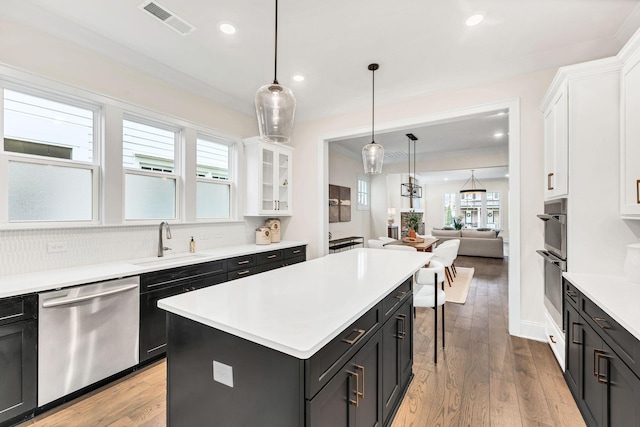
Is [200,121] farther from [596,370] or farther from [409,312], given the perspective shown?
[596,370]

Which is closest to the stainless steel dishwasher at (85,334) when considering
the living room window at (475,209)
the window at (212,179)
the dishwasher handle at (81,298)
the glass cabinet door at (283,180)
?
the dishwasher handle at (81,298)

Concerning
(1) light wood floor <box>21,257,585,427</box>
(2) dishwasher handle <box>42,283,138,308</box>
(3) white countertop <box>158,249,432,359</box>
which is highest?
(3) white countertop <box>158,249,432,359</box>

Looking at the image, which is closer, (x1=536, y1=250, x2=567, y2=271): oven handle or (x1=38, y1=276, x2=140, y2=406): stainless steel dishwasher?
(x1=38, y1=276, x2=140, y2=406): stainless steel dishwasher

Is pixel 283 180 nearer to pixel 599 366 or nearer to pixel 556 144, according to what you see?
pixel 556 144

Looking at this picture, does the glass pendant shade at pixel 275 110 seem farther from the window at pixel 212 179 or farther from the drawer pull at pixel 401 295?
the window at pixel 212 179

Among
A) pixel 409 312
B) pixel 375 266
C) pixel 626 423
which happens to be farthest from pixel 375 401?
pixel 626 423

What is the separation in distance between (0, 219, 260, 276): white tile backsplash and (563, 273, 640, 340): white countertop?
3.71 metres

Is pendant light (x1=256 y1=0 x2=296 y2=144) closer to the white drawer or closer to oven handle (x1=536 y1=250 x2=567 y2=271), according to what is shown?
oven handle (x1=536 y1=250 x2=567 y2=271)

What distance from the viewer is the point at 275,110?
5.70 feet

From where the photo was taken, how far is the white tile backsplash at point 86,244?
2180mm

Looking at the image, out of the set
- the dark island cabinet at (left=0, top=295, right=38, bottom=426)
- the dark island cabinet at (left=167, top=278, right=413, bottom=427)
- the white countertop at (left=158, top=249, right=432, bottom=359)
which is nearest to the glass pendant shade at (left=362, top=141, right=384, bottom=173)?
the white countertop at (left=158, top=249, right=432, bottom=359)

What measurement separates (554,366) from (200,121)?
15.0ft

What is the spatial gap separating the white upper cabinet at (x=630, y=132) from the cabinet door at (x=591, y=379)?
2.78ft

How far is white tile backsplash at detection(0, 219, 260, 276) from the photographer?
2.18 metres
